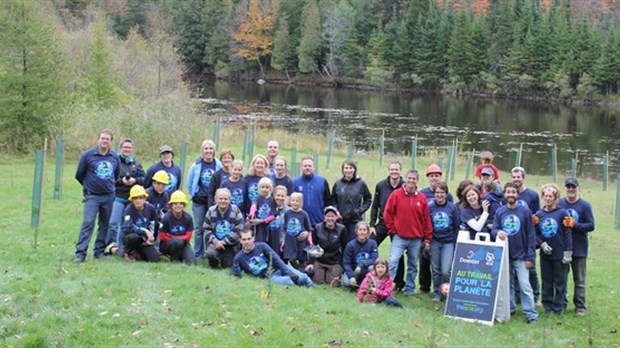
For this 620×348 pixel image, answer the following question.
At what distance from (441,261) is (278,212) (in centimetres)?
245

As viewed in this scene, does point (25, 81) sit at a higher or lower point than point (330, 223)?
higher

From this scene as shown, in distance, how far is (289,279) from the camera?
9992 mm

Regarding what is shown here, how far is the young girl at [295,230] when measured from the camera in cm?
1039

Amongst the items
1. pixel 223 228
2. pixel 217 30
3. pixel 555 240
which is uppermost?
pixel 217 30

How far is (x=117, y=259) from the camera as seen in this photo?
10.7m

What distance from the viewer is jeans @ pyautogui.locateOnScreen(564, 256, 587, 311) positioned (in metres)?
9.62

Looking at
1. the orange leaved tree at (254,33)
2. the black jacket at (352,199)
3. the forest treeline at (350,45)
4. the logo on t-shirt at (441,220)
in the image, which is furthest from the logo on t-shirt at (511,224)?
the orange leaved tree at (254,33)

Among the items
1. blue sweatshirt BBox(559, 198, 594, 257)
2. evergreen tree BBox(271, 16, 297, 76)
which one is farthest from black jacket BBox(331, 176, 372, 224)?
evergreen tree BBox(271, 16, 297, 76)

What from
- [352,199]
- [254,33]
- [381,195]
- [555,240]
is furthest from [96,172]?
[254,33]

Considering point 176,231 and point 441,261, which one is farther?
point 176,231

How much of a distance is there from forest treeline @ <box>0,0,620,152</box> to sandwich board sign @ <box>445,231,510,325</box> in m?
23.8

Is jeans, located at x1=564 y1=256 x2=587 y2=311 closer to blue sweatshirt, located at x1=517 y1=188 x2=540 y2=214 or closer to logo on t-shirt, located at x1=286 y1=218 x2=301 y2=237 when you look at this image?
blue sweatshirt, located at x1=517 y1=188 x2=540 y2=214

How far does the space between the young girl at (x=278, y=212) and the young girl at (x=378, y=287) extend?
1.59 meters

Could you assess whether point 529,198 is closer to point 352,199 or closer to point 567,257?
point 567,257
